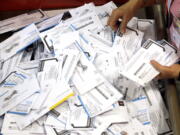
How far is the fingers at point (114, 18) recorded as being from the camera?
108cm

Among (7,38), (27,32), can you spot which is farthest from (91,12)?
(7,38)

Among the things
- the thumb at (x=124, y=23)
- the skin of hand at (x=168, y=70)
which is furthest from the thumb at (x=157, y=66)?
the thumb at (x=124, y=23)

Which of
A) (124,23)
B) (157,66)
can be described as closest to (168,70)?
(157,66)

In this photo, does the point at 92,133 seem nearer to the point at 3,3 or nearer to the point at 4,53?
the point at 4,53

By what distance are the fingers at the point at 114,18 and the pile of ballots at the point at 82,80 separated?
0.04m

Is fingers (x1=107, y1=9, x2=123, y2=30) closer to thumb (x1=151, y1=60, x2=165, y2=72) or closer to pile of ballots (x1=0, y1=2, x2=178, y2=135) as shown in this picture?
pile of ballots (x1=0, y1=2, x2=178, y2=135)

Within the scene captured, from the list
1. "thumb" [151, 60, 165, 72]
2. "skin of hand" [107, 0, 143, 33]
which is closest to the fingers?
"skin of hand" [107, 0, 143, 33]

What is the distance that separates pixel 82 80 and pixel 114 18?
1.01ft

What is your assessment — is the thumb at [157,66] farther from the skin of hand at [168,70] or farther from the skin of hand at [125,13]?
the skin of hand at [125,13]

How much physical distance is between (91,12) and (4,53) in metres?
0.42

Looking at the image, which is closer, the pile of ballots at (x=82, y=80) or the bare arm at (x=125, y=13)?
the pile of ballots at (x=82, y=80)

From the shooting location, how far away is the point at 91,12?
119 cm

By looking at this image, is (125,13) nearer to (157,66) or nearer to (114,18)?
(114,18)

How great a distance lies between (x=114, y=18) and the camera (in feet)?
3.59
